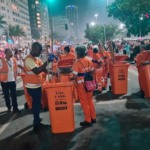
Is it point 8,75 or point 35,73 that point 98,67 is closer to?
point 8,75

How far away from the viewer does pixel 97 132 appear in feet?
19.3

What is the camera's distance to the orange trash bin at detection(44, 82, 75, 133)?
5.79 m

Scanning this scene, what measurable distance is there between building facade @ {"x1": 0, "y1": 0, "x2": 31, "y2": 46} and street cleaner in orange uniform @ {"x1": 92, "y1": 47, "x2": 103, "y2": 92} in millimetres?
112767

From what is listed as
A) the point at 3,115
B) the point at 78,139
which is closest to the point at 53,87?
the point at 78,139

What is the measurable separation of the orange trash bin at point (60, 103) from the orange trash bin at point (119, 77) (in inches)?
151

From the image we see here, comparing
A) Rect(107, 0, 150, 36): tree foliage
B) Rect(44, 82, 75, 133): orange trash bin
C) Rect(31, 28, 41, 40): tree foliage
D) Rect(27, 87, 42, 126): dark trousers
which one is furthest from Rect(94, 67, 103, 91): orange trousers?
Rect(31, 28, 41, 40): tree foliage

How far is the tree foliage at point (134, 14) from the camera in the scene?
2892 cm

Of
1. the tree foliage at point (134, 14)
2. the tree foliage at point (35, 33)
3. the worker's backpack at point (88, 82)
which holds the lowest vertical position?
the worker's backpack at point (88, 82)

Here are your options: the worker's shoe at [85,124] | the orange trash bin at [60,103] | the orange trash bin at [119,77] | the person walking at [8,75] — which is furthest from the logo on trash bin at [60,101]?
the orange trash bin at [119,77]

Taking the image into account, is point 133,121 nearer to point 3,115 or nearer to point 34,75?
point 34,75

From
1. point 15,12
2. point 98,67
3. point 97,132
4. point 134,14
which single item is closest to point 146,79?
point 98,67

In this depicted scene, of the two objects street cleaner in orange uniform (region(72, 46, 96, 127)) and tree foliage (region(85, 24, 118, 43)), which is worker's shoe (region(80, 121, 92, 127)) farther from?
tree foliage (region(85, 24, 118, 43))

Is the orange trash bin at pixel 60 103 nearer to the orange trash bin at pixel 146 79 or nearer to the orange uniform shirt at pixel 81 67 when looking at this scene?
the orange uniform shirt at pixel 81 67

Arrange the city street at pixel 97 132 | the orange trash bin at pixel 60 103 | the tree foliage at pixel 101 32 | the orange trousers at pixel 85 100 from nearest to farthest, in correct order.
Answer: the city street at pixel 97 132 → the orange trash bin at pixel 60 103 → the orange trousers at pixel 85 100 → the tree foliage at pixel 101 32
